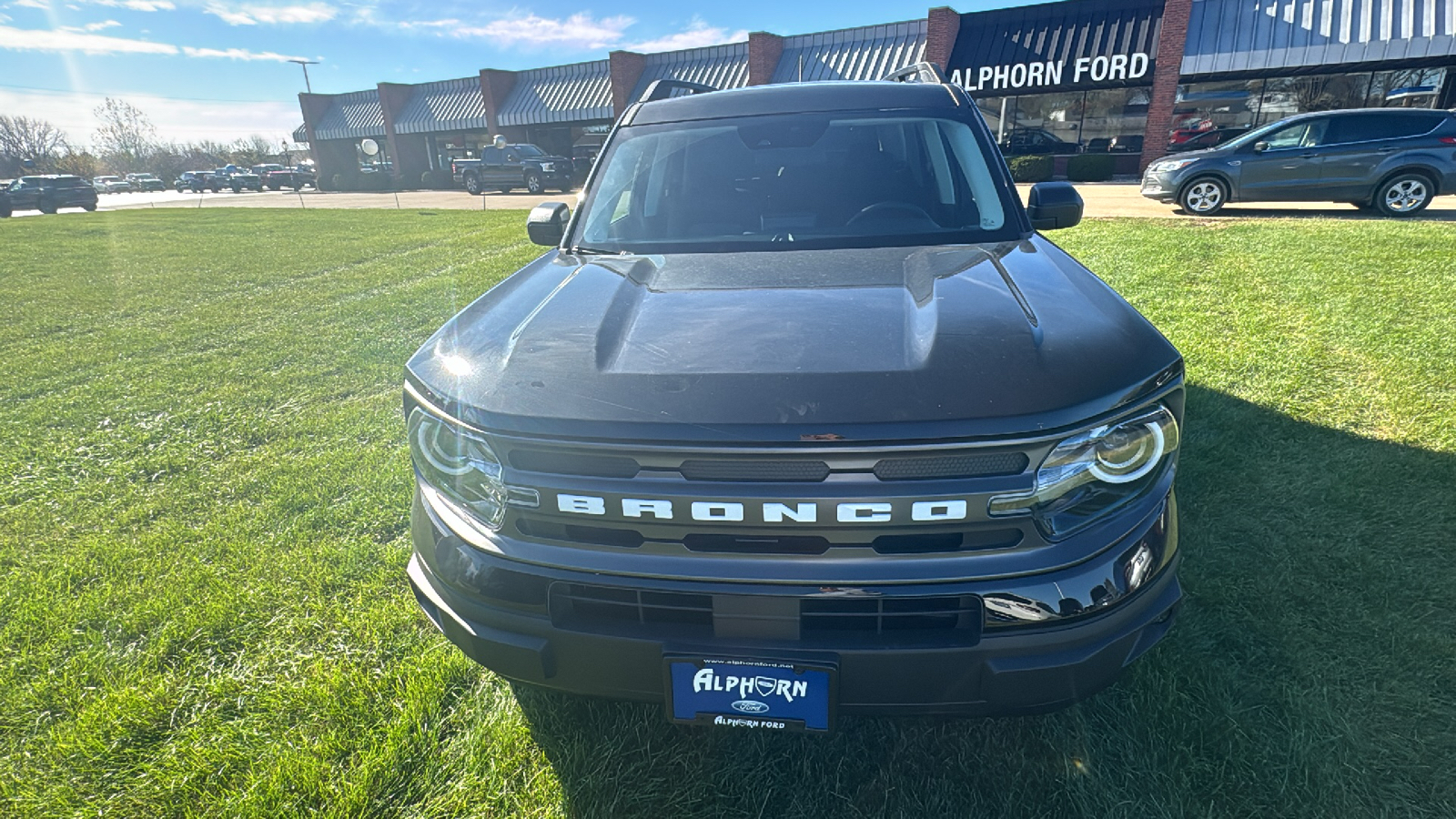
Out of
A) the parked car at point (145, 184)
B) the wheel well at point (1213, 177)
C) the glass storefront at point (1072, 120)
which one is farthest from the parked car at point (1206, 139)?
the parked car at point (145, 184)

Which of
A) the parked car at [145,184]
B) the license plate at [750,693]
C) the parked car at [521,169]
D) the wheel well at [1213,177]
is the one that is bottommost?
the license plate at [750,693]

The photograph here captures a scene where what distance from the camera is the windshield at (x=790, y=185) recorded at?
2.58 metres

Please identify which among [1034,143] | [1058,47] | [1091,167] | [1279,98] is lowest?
[1091,167]

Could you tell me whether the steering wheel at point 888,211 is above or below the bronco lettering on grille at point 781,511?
above

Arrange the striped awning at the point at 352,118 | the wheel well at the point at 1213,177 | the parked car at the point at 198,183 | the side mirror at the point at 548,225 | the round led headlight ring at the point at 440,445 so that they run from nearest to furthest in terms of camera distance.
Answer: the round led headlight ring at the point at 440,445, the side mirror at the point at 548,225, the wheel well at the point at 1213,177, the striped awning at the point at 352,118, the parked car at the point at 198,183

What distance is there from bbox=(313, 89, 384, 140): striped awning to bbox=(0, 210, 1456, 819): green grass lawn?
42.0 metres

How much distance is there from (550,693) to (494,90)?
38184 millimetres

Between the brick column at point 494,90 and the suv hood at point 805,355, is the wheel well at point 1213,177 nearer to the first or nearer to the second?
the suv hood at point 805,355

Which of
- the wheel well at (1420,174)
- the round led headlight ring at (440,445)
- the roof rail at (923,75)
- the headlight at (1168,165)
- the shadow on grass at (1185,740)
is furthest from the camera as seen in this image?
the headlight at (1168,165)

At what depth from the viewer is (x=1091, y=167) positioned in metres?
20.5

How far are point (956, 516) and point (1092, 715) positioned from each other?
116 cm

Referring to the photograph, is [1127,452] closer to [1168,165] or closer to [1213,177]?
[1213,177]

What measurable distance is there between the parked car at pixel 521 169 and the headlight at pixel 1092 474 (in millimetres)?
27628

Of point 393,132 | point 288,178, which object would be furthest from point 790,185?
point 288,178
